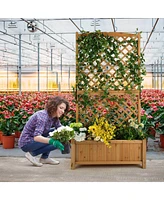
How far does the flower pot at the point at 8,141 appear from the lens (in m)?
5.14

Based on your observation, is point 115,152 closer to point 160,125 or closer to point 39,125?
point 39,125

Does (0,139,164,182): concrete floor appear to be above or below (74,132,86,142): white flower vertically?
below

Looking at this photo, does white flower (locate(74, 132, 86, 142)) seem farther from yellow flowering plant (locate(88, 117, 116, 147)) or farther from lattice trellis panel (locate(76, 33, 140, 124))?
lattice trellis panel (locate(76, 33, 140, 124))

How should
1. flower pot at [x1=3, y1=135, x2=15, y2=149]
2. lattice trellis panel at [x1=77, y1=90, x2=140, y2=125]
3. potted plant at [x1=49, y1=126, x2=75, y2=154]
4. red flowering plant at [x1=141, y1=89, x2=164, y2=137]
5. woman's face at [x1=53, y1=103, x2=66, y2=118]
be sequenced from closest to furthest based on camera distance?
potted plant at [x1=49, y1=126, x2=75, y2=154] < woman's face at [x1=53, y1=103, x2=66, y2=118] < lattice trellis panel at [x1=77, y1=90, x2=140, y2=125] < red flowering plant at [x1=141, y1=89, x2=164, y2=137] < flower pot at [x1=3, y1=135, x2=15, y2=149]

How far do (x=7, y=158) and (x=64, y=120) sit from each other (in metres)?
0.79

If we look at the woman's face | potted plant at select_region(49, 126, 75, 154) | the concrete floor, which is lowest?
the concrete floor

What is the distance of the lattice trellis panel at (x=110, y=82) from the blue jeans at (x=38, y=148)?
0.48 m

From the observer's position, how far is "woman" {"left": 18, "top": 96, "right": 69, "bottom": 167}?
4.10 m

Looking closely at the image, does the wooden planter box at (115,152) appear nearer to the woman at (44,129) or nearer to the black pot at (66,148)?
the black pot at (66,148)

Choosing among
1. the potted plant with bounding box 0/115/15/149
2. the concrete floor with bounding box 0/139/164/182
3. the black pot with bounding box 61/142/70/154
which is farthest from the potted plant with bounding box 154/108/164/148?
the potted plant with bounding box 0/115/15/149

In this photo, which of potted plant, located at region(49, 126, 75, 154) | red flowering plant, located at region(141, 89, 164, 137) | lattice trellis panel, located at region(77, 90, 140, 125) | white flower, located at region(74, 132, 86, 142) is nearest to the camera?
potted plant, located at region(49, 126, 75, 154)

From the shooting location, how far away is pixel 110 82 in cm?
440

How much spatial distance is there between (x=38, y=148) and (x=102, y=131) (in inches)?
27.4
